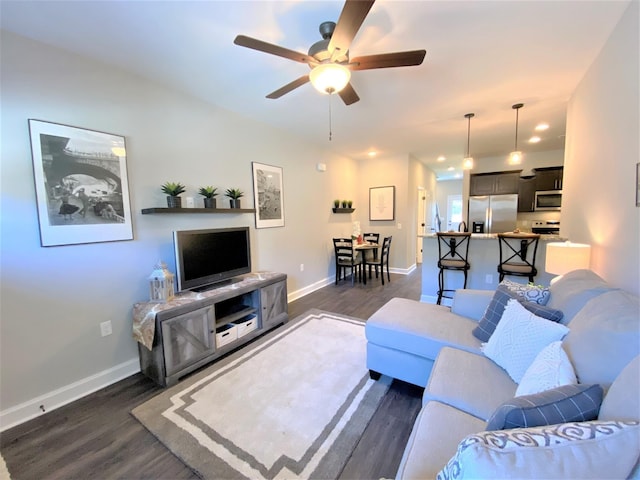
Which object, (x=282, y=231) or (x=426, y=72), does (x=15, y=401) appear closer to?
(x=282, y=231)

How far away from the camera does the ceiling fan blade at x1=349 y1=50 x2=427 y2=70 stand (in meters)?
1.72

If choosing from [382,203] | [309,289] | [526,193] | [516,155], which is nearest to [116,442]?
[309,289]

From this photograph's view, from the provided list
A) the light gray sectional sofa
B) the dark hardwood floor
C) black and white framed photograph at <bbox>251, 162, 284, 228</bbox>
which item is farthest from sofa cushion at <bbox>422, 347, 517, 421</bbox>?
black and white framed photograph at <bbox>251, 162, 284, 228</bbox>

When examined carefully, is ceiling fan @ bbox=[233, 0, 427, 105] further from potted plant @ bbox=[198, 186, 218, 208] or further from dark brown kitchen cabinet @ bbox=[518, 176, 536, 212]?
dark brown kitchen cabinet @ bbox=[518, 176, 536, 212]

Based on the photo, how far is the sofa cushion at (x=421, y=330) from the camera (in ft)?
6.07

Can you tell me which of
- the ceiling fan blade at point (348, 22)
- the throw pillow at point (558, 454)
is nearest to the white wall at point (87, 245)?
the ceiling fan blade at point (348, 22)

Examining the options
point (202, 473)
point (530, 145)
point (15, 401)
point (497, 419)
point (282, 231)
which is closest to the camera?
point (497, 419)

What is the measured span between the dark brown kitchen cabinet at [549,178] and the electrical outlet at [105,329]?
742 cm

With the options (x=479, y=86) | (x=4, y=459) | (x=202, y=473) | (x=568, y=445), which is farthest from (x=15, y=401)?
(x=479, y=86)

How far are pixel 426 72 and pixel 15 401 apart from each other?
4174 millimetres

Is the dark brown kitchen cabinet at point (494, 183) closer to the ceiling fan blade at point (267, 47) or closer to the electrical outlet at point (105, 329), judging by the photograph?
the ceiling fan blade at point (267, 47)

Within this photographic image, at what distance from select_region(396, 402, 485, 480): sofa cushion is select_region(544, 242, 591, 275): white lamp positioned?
188 cm

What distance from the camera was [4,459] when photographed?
1.55 m

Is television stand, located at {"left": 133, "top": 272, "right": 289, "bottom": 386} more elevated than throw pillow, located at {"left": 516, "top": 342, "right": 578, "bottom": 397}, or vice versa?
throw pillow, located at {"left": 516, "top": 342, "right": 578, "bottom": 397}
